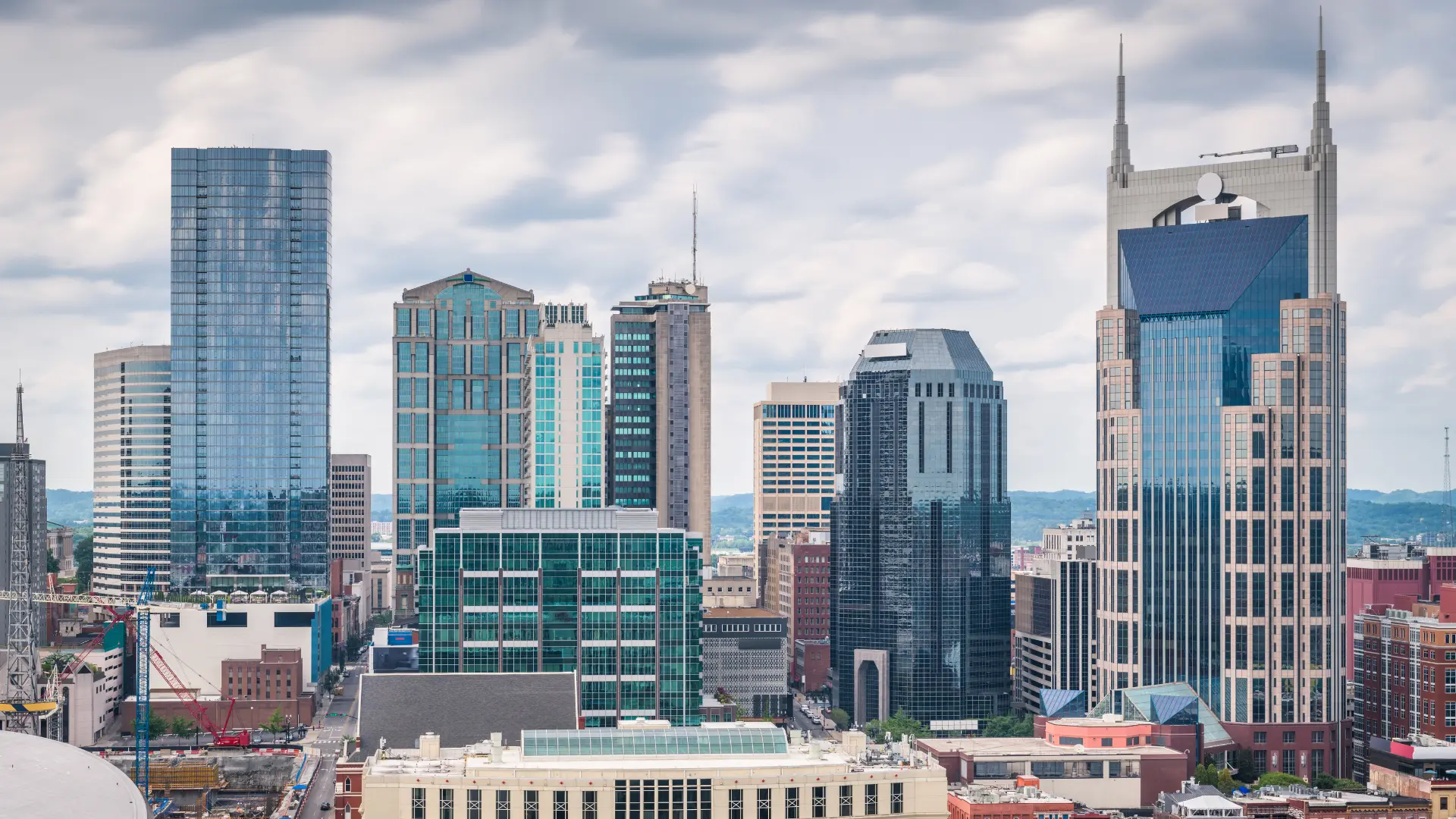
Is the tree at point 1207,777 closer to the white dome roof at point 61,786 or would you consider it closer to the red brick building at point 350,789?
the red brick building at point 350,789

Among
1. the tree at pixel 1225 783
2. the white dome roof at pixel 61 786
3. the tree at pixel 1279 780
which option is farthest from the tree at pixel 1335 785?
the white dome roof at pixel 61 786

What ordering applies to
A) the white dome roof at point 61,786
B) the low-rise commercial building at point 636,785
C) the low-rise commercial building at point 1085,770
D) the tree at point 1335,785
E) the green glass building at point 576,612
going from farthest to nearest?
the green glass building at point 576,612
the tree at point 1335,785
the low-rise commercial building at point 1085,770
the low-rise commercial building at point 636,785
the white dome roof at point 61,786

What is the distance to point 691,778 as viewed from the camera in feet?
346

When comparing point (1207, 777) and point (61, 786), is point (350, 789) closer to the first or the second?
point (61, 786)

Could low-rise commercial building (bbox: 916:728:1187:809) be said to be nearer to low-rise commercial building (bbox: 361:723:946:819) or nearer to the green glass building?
the green glass building

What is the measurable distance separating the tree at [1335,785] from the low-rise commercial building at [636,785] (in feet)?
285

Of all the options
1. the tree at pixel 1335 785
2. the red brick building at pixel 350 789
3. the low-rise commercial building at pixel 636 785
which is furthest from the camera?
the tree at pixel 1335 785

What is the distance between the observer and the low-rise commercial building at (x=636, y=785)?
104 metres

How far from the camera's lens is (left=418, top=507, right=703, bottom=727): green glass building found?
18962cm

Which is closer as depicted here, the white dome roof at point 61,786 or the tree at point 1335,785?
the white dome roof at point 61,786

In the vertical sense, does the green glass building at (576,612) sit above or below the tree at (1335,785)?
above

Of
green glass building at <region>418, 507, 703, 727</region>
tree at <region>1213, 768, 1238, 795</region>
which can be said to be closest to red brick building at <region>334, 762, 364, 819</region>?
green glass building at <region>418, 507, 703, 727</region>

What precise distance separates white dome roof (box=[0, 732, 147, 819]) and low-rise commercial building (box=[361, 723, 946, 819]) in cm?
1273

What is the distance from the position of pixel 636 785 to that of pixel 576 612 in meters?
86.7
